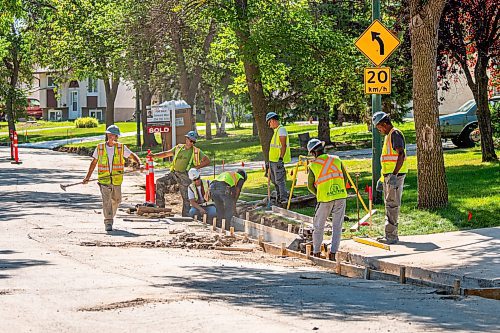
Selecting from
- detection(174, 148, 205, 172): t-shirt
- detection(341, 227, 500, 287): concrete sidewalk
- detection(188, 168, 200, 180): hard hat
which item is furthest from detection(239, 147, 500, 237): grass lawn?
detection(174, 148, 205, 172): t-shirt

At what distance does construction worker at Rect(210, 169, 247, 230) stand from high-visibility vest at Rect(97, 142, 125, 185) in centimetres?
191

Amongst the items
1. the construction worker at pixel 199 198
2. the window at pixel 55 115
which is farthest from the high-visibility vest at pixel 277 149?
the window at pixel 55 115

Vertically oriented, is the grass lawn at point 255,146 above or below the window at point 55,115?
below

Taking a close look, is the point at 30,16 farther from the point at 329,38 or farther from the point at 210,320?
the point at 210,320

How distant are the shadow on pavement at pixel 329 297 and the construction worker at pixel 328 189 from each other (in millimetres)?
1229

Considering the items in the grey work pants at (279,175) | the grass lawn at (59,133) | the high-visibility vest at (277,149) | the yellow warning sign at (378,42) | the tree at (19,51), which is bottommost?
the grass lawn at (59,133)

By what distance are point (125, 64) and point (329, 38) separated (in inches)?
600

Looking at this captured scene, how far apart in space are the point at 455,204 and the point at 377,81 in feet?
8.79

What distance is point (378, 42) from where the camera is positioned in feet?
57.7

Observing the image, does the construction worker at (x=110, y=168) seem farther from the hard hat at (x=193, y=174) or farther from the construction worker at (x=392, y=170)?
the construction worker at (x=392, y=170)

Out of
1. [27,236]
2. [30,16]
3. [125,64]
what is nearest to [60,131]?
[30,16]

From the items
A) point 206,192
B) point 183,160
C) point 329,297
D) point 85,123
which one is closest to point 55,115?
point 85,123

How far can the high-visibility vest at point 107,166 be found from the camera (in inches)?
701

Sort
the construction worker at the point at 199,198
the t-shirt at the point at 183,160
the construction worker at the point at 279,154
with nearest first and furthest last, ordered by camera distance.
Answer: the construction worker at the point at 199,198, the construction worker at the point at 279,154, the t-shirt at the point at 183,160
